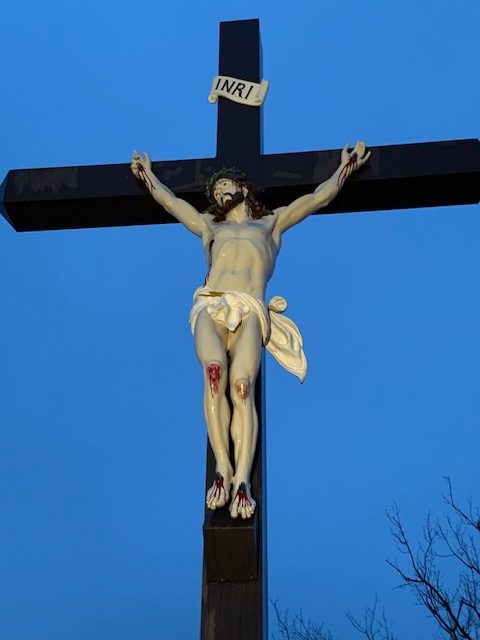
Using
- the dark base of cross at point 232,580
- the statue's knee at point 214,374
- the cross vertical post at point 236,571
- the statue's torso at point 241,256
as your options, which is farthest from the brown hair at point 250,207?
the dark base of cross at point 232,580

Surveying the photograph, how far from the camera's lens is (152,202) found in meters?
5.44

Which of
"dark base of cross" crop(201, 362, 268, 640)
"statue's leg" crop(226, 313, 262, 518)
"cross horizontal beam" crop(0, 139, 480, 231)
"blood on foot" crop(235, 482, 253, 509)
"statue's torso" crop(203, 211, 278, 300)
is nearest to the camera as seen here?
"dark base of cross" crop(201, 362, 268, 640)

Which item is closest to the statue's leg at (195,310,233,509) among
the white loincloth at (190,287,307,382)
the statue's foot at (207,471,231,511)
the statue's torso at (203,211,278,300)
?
the statue's foot at (207,471,231,511)

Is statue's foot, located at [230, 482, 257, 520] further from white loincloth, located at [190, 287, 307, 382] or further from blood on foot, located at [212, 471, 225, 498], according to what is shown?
white loincloth, located at [190, 287, 307, 382]

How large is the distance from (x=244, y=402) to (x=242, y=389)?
0.05m

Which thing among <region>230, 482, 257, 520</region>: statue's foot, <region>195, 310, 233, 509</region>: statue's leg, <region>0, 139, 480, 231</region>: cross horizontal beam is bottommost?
<region>230, 482, 257, 520</region>: statue's foot

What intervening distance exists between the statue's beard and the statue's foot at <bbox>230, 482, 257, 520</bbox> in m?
1.68

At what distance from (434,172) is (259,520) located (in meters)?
2.31

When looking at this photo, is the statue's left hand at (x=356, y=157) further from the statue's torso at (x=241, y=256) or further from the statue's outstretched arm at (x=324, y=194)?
the statue's torso at (x=241, y=256)

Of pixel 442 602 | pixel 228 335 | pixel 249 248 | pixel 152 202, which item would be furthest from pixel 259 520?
pixel 442 602

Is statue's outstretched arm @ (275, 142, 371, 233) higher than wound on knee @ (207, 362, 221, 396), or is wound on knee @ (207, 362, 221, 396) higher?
statue's outstretched arm @ (275, 142, 371, 233)

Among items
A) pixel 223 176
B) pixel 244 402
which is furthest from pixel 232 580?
pixel 223 176

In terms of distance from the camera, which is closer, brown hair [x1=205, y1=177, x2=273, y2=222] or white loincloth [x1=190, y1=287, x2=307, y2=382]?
white loincloth [x1=190, y1=287, x2=307, y2=382]

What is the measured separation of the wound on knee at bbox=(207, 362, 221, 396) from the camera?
4.06 m
